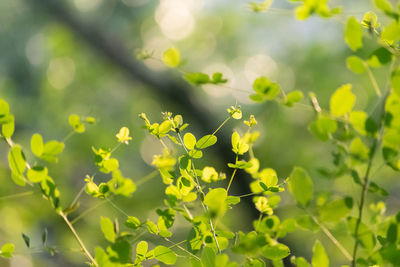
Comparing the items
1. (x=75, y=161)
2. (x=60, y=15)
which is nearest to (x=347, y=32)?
(x=60, y=15)

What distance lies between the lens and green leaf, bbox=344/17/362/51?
0.41 m

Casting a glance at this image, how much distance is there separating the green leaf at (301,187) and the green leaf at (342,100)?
0.23 ft

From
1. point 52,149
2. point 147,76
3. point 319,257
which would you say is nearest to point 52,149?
point 52,149

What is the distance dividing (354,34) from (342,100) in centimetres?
7

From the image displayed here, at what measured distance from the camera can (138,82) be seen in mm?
4242

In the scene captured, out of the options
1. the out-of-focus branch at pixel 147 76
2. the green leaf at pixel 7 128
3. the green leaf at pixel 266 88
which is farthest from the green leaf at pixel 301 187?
the out-of-focus branch at pixel 147 76

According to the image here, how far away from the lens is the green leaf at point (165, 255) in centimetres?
52

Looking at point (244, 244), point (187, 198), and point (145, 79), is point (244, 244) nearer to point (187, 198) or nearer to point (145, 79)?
point (187, 198)

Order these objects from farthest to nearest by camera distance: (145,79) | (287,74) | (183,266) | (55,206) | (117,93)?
1. (117,93)
2. (287,74)
3. (145,79)
4. (183,266)
5. (55,206)

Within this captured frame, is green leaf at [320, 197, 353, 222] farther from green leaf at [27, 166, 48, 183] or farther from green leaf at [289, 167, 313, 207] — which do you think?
green leaf at [27, 166, 48, 183]

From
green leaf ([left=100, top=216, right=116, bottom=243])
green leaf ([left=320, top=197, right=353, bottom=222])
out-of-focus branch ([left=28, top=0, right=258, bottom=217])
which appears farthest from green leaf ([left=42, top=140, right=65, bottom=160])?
out-of-focus branch ([left=28, top=0, right=258, bottom=217])

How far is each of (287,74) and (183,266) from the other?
9.31 ft

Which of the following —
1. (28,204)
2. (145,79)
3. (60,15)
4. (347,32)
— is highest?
(347,32)

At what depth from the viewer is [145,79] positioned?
12.6 ft
